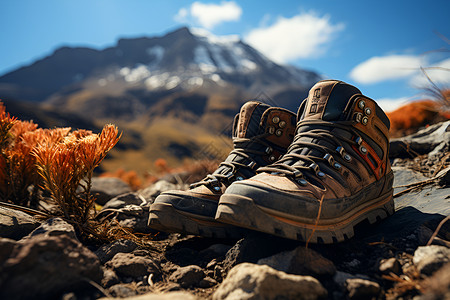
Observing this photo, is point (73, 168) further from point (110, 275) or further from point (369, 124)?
point (369, 124)

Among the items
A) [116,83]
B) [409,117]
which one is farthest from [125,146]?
[116,83]

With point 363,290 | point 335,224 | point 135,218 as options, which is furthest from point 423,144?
point 135,218

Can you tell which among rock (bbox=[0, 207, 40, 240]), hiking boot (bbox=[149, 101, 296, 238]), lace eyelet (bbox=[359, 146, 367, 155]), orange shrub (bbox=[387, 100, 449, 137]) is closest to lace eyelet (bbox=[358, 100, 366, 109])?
lace eyelet (bbox=[359, 146, 367, 155])

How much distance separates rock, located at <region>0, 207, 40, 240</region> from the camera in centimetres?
184

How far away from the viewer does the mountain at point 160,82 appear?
98.4 m

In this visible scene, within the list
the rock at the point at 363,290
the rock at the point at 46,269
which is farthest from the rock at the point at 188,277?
the rock at the point at 363,290

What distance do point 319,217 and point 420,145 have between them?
2.46 m

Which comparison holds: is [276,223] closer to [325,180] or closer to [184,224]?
[325,180]

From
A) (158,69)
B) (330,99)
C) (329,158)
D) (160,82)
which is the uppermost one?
(158,69)

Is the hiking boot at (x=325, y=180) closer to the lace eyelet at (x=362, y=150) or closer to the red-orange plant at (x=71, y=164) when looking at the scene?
the lace eyelet at (x=362, y=150)

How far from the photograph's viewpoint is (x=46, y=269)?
4.01ft

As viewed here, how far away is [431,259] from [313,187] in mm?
702

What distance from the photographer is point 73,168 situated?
6.91 feet

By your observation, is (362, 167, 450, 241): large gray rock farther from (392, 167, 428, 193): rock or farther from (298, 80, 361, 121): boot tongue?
(298, 80, 361, 121): boot tongue
